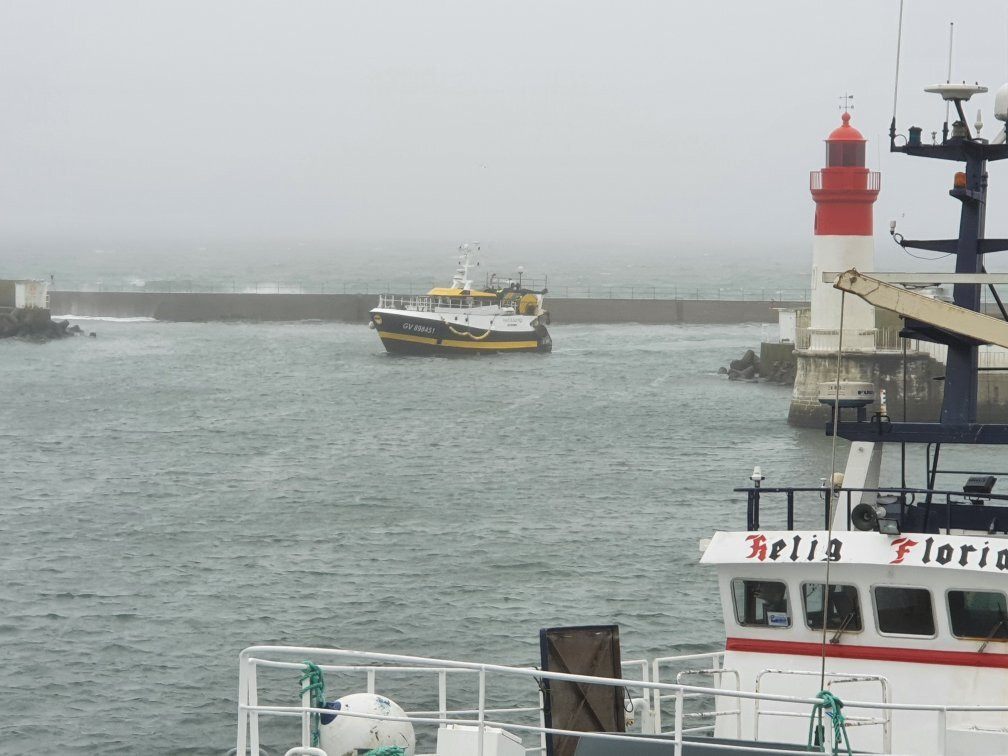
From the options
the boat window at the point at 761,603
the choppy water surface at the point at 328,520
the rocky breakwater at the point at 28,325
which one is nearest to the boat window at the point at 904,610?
the boat window at the point at 761,603

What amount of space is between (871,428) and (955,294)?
154 cm

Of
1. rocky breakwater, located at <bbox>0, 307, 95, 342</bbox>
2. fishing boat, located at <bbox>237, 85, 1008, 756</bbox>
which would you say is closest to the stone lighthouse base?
fishing boat, located at <bbox>237, 85, 1008, 756</bbox>

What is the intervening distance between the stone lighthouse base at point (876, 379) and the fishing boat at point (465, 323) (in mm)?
31979

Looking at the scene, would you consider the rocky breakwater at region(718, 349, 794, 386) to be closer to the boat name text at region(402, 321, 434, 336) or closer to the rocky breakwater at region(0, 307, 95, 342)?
the boat name text at region(402, 321, 434, 336)

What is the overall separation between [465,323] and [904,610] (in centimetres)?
6798

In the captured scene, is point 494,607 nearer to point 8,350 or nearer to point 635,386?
point 635,386

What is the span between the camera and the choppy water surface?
894 inches

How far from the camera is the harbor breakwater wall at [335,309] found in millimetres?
98875

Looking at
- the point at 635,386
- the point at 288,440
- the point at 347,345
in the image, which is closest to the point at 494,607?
Answer: the point at 288,440

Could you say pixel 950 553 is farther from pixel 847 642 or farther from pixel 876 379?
pixel 876 379

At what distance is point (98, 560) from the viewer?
2917cm

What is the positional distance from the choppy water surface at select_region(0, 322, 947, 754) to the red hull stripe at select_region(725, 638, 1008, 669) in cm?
940

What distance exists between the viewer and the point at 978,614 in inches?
448

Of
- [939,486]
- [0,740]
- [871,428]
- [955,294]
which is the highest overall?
[955,294]
